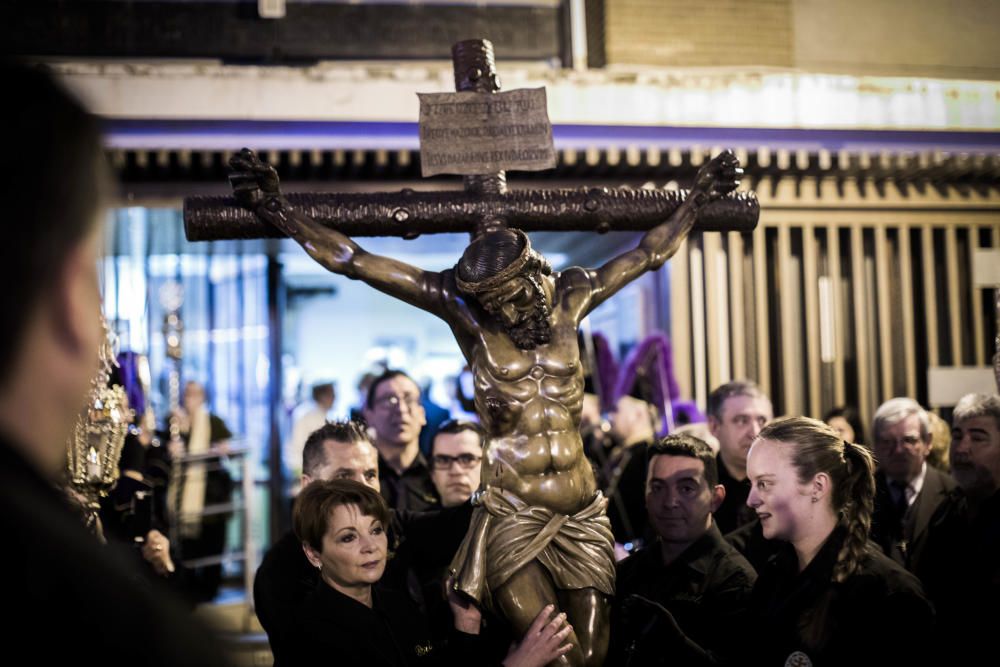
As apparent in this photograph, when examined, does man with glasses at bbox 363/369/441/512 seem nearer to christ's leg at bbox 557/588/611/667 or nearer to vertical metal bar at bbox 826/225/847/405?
christ's leg at bbox 557/588/611/667

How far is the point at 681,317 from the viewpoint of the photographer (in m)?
6.63

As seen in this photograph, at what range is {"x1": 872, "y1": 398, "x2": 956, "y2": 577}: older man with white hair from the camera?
4.12m

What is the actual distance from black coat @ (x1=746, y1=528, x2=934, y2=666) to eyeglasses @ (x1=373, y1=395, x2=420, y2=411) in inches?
85.1

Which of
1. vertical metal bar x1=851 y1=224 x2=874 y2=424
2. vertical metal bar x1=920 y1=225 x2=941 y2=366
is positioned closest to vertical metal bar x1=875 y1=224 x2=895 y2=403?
vertical metal bar x1=851 y1=224 x2=874 y2=424

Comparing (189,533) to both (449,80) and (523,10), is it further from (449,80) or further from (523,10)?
(523,10)

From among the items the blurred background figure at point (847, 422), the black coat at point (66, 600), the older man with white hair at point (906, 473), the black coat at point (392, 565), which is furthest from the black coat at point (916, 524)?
the black coat at point (66, 600)

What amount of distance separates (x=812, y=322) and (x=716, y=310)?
0.66 m

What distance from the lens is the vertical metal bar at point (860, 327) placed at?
6.66 meters

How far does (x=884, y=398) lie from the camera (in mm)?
6699

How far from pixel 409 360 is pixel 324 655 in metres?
8.52

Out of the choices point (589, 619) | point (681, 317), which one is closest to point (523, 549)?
point (589, 619)

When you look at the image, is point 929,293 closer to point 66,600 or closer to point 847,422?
point 847,422

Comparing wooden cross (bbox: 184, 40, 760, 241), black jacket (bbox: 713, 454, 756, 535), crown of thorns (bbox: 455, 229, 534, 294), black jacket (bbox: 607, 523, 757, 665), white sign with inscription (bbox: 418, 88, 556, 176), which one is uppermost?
white sign with inscription (bbox: 418, 88, 556, 176)

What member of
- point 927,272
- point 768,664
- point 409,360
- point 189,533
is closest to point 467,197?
point 768,664
